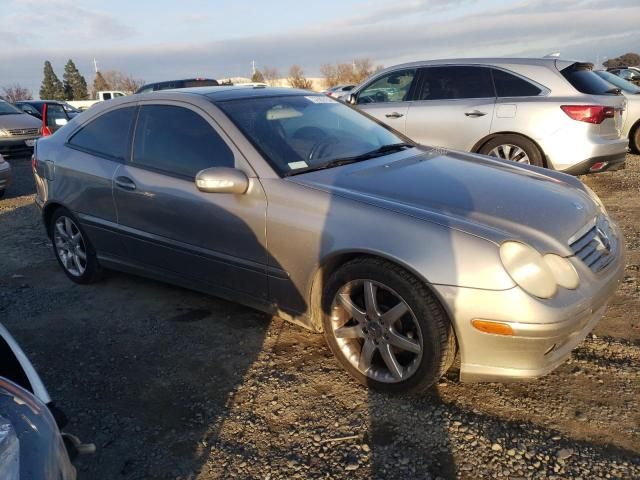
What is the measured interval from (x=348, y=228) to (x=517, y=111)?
175 inches

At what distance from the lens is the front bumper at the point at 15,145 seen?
11839mm

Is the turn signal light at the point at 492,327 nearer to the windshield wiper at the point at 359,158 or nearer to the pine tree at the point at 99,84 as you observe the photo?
the windshield wiper at the point at 359,158

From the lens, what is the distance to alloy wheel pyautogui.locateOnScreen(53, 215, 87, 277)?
14.3ft

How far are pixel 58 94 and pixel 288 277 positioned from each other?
185ft

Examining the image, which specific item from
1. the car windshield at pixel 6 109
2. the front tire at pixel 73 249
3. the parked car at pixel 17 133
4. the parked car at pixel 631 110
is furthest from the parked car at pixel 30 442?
the car windshield at pixel 6 109

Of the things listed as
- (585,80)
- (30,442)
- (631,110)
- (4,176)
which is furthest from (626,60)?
(30,442)

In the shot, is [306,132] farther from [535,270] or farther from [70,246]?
[70,246]

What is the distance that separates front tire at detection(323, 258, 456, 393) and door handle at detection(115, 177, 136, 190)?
1678 mm

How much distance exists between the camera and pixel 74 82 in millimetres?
55625

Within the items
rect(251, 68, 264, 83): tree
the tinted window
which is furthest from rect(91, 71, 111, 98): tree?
the tinted window

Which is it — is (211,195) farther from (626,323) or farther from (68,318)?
(626,323)

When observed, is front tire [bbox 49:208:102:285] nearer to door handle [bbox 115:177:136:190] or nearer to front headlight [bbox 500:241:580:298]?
door handle [bbox 115:177:136:190]

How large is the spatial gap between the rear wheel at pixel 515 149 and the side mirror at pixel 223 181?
4.19m

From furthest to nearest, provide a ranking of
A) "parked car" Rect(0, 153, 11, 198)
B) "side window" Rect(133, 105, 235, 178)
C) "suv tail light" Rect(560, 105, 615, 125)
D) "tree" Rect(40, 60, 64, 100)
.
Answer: "tree" Rect(40, 60, 64, 100) → "parked car" Rect(0, 153, 11, 198) → "suv tail light" Rect(560, 105, 615, 125) → "side window" Rect(133, 105, 235, 178)
